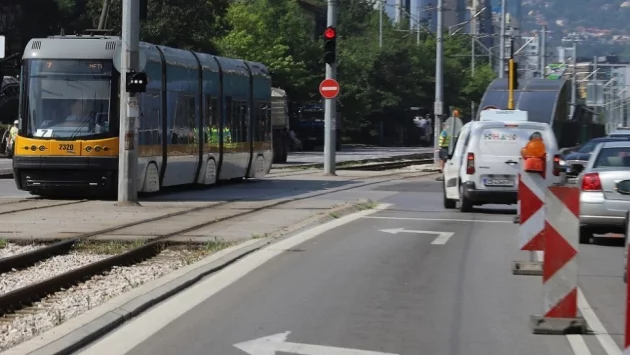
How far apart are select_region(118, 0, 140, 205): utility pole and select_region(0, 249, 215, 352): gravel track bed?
7.08 m

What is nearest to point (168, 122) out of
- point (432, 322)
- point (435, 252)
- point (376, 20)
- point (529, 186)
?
point (435, 252)

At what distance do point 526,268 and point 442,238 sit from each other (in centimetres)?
400

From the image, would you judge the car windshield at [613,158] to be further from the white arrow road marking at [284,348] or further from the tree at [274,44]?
the tree at [274,44]

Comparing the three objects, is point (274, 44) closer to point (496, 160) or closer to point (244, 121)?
point (244, 121)

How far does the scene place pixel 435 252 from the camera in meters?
15.5

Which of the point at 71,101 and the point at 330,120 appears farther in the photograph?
the point at 330,120

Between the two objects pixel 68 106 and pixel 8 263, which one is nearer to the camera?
pixel 8 263

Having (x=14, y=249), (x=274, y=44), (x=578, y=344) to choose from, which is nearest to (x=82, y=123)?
(x=14, y=249)

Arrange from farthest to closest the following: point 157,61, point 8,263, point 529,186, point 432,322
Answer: point 157,61, point 8,263, point 529,186, point 432,322

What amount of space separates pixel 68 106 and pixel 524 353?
16907 mm

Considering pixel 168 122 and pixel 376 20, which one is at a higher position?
pixel 376 20

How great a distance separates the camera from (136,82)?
2203 centimetres

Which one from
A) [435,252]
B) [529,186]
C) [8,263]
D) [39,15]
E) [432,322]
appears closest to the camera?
[432,322]

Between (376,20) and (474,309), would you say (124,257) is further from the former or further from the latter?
(376,20)
